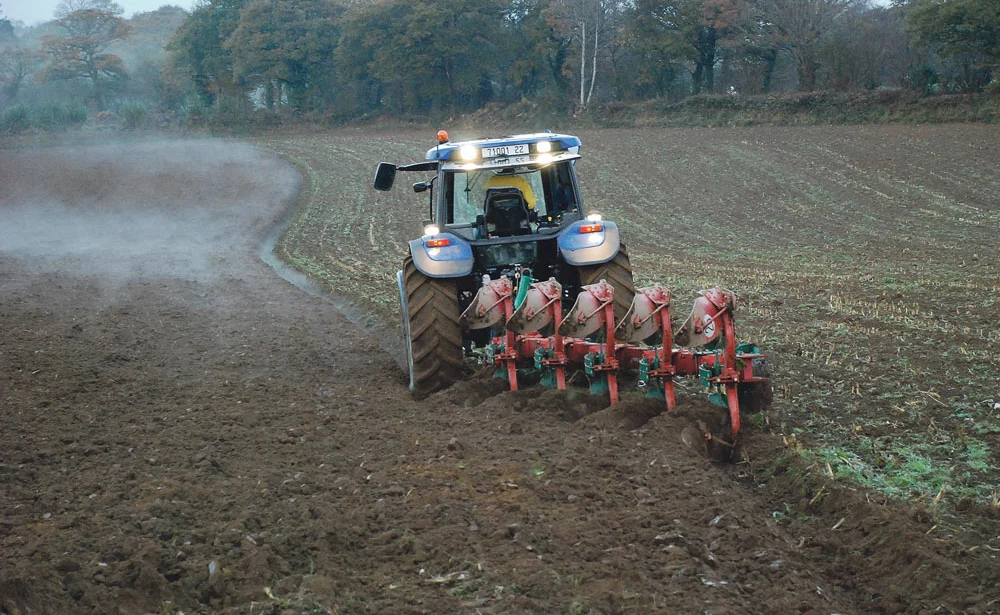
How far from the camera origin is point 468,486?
5152 mm

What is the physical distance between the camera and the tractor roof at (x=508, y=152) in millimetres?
7637

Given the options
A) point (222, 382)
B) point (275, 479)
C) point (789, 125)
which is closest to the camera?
point (275, 479)

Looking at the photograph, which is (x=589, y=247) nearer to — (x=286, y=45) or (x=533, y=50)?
(x=533, y=50)

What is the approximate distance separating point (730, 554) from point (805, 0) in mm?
39131

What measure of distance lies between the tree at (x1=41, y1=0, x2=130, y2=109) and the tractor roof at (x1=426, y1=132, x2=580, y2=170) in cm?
6107

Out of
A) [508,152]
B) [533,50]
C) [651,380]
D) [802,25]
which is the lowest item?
[651,380]

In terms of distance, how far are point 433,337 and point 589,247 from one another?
1.43 m

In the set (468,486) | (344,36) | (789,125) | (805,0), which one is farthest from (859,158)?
(344,36)

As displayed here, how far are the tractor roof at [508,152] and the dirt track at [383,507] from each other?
1.86m

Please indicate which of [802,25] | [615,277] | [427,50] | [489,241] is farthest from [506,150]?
[427,50]

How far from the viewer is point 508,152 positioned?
25.0ft

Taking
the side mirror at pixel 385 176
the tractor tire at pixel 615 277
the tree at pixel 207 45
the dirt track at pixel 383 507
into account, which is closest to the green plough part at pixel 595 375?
the dirt track at pixel 383 507

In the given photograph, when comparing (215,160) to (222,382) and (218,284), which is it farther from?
(222,382)

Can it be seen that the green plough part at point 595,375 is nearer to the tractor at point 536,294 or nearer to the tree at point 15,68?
the tractor at point 536,294
